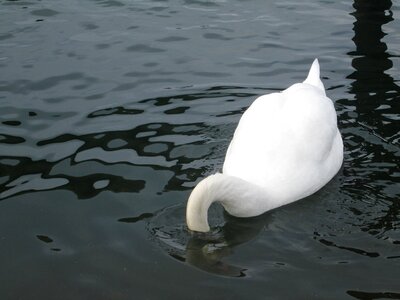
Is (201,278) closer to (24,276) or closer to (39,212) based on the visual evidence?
(24,276)

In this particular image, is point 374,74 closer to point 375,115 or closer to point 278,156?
point 375,115

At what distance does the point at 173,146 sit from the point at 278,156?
1504 mm

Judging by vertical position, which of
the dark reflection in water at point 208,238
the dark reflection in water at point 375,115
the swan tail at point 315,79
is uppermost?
the swan tail at point 315,79

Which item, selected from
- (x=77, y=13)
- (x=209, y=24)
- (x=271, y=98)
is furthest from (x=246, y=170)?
(x=77, y=13)

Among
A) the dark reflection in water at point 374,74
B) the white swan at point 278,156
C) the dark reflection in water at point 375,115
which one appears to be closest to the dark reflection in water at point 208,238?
the white swan at point 278,156

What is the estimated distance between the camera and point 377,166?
735 centimetres

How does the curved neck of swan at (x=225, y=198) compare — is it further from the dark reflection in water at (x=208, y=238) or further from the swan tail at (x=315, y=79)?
the swan tail at (x=315, y=79)

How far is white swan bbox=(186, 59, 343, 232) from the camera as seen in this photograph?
6.40 m

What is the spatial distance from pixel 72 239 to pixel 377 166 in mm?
3058

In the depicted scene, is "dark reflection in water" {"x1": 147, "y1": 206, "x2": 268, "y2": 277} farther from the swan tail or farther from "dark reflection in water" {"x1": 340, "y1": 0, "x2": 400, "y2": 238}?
the swan tail

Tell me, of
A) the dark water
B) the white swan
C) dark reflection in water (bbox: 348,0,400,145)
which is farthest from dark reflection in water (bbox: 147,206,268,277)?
dark reflection in water (bbox: 348,0,400,145)

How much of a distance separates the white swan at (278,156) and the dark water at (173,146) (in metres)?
0.18

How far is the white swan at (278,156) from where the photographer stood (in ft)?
21.0

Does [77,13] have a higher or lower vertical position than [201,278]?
higher
